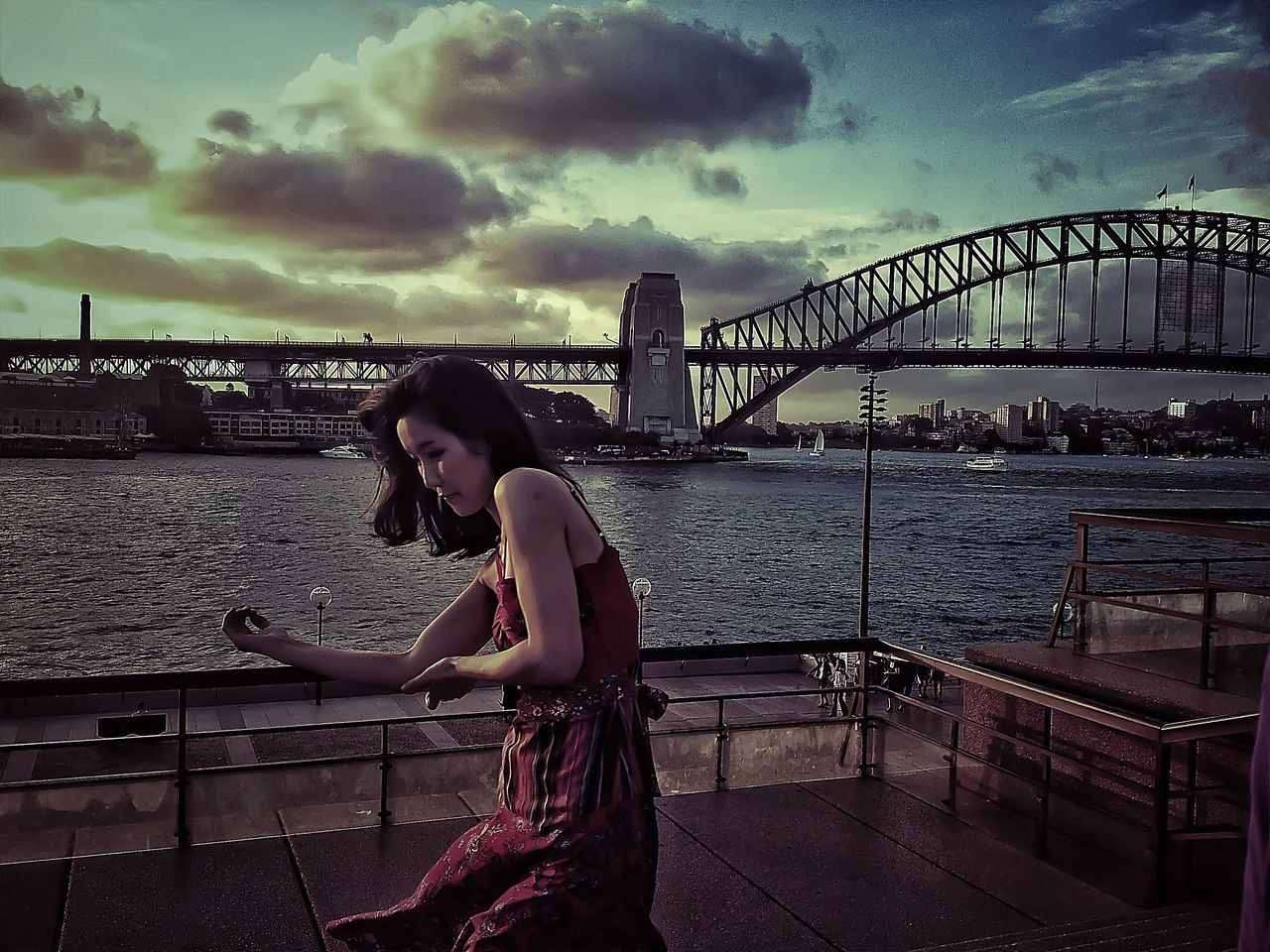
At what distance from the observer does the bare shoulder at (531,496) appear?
47.4 inches

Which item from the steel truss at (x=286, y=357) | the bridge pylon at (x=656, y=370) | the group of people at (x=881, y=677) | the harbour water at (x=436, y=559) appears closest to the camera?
the group of people at (x=881, y=677)

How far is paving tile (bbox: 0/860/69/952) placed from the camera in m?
2.44

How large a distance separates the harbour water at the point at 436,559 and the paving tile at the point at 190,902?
1510 centimetres

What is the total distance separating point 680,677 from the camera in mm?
16219

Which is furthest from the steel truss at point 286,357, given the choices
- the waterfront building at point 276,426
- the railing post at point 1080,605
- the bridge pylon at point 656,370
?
the railing post at point 1080,605

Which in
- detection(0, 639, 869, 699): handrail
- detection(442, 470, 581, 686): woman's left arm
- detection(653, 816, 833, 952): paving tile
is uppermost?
detection(442, 470, 581, 686): woman's left arm

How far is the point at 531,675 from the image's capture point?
1192mm

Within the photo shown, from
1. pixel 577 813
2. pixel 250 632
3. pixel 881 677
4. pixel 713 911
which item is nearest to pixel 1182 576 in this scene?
pixel 713 911

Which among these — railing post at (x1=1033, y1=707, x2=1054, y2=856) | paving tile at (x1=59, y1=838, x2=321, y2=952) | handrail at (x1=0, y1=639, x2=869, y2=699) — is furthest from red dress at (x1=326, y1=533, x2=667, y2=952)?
railing post at (x1=1033, y1=707, x2=1054, y2=856)

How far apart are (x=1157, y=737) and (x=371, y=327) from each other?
10179 cm

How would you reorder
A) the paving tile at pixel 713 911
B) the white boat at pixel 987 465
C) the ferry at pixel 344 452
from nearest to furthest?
the paving tile at pixel 713 911 → the ferry at pixel 344 452 → the white boat at pixel 987 465

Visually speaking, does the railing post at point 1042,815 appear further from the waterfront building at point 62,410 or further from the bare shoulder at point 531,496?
the waterfront building at point 62,410

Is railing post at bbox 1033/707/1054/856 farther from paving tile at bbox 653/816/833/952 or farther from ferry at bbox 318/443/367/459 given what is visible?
ferry at bbox 318/443/367/459

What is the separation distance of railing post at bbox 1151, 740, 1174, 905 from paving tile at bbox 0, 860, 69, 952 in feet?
8.81
